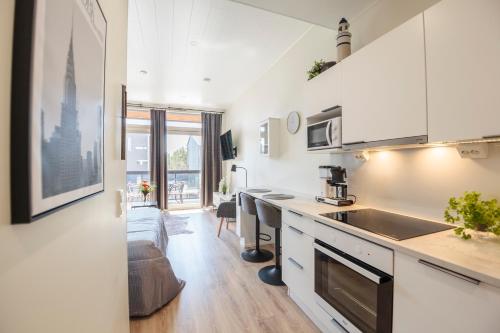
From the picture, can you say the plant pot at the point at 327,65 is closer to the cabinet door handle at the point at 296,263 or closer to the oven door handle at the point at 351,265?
the oven door handle at the point at 351,265

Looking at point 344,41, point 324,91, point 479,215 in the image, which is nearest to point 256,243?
point 324,91

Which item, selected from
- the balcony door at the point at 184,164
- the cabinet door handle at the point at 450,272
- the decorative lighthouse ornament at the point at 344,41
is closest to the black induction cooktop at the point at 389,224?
the cabinet door handle at the point at 450,272

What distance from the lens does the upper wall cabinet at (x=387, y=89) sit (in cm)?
128

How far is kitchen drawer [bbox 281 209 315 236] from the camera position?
1.78 meters

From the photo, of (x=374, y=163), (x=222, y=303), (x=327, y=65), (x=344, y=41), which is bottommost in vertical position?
(x=222, y=303)

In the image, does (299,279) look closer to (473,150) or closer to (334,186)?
(334,186)

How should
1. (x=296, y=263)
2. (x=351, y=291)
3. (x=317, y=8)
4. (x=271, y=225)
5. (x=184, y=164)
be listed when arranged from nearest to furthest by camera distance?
1. (x=351, y=291)
2. (x=317, y=8)
3. (x=296, y=263)
4. (x=271, y=225)
5. (x=184, y=164)

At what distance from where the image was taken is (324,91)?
2029mm

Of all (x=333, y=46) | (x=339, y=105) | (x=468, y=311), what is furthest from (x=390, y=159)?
(x=333, y=46)

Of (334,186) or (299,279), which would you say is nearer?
→ (299,279)

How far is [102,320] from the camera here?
83 centimetres

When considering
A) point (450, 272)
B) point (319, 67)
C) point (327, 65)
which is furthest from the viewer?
point (319, 67)

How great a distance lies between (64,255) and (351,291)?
152cm

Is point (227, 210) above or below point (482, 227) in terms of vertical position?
below
